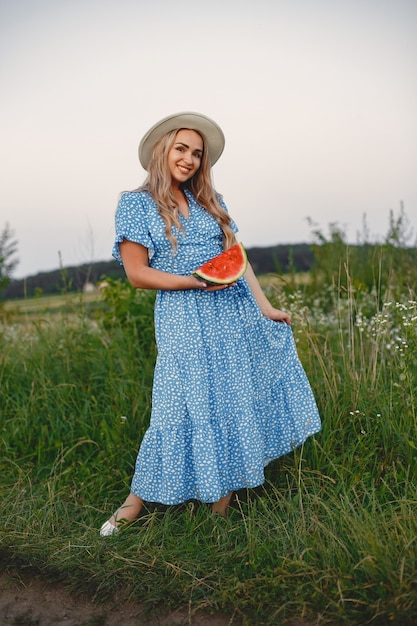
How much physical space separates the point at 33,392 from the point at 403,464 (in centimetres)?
274

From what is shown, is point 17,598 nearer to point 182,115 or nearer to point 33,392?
point 33,392

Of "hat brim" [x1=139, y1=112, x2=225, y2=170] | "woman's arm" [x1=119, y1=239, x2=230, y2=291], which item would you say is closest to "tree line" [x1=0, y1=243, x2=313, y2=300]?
"hat brim" [x1=139, y1=112, x2=225, y2=170]

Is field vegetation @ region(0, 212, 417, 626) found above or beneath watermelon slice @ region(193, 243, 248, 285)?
beneath

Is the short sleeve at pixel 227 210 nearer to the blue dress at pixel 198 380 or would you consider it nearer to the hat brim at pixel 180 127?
the blue dress at pixel 198 380

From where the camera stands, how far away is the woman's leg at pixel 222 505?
3.43 m

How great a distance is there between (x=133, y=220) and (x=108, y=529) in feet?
5.53

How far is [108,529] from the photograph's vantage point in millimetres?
3367

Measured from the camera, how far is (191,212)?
139 inches

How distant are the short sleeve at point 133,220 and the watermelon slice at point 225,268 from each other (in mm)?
340

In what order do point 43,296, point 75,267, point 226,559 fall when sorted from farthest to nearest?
point 43,296 → point 75,267 → point 226,559

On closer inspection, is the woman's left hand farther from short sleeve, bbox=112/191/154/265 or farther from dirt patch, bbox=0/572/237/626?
dirt patch, bbox=0/572/237/626

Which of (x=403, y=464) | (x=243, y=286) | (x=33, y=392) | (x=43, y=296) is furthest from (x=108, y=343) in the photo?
(x=403, y=464)

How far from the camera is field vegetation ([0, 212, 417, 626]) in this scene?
2.72 metres

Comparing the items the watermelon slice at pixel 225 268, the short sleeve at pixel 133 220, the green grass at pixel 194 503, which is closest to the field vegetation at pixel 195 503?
the green grass at pixel 194 503
